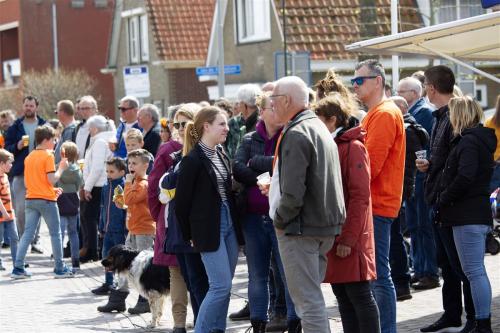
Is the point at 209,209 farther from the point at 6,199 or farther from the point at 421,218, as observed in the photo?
the point at 6,199

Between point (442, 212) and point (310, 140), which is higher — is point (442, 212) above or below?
below

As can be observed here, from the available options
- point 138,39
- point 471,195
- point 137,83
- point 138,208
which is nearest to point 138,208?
point 138,208

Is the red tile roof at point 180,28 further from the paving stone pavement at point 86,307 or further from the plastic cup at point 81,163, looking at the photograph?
the paving stone pavement at point 86,307

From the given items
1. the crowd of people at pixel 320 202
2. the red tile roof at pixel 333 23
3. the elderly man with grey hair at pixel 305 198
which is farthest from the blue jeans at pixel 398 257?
the red tile roof at pixel 333 23

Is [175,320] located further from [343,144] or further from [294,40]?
[294,40]

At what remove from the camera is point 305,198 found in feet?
24.6

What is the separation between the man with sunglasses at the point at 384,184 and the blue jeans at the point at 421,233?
Answer: 333cm

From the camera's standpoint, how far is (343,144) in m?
7.89

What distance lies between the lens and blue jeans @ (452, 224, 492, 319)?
351 inches

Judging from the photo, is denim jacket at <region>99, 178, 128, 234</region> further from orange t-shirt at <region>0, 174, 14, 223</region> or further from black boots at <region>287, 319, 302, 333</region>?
black boots at <region>287, 319, 302, 333</region>

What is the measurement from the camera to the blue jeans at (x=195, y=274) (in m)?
9.26

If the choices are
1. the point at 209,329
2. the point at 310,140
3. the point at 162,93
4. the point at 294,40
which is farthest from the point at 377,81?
the point at 162,93

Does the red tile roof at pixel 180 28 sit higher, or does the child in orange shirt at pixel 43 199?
the red tile roof at pixel 180 28

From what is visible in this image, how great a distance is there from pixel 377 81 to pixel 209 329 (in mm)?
2319
